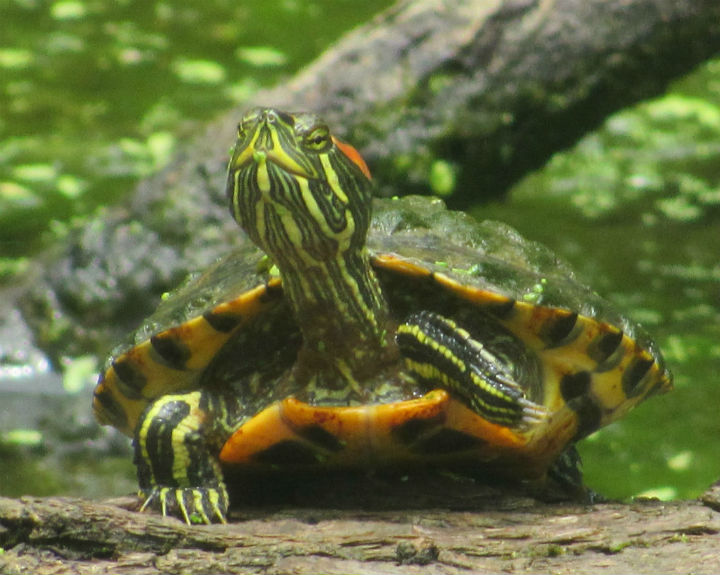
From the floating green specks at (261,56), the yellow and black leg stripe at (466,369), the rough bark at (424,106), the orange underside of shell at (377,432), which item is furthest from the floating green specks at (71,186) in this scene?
the yellow and black leg stripe at (466,369)

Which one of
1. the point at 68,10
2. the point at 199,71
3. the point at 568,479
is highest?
the point at 68,10

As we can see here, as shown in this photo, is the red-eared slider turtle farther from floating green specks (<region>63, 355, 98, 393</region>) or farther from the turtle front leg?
floating green specks (<region>63, 355, 98, 393</region>)

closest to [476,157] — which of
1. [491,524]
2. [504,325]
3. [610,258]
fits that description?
[610,258]

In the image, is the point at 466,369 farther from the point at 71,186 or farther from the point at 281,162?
the point at 71,186

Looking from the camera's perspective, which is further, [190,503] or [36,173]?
[36,173]

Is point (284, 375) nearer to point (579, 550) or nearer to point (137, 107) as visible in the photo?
point (579, 550)

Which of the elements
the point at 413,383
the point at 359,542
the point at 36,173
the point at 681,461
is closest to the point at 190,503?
the point at 359,542

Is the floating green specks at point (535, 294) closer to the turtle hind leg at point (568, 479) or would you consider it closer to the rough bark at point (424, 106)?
the turtle hind leg at point (568, 479)
